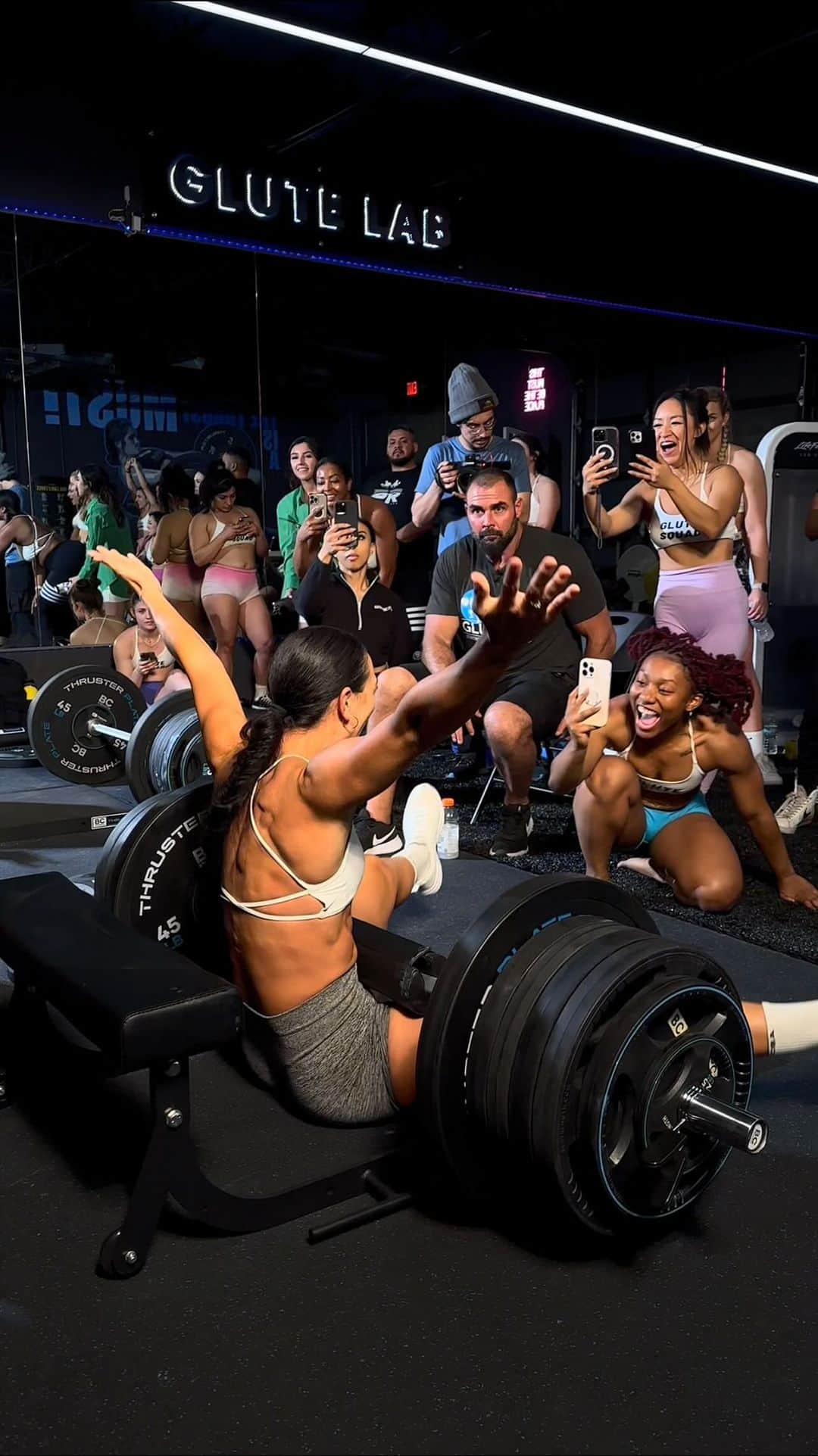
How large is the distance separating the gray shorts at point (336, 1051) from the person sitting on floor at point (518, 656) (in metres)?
1.44

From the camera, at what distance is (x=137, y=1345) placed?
1316 mm

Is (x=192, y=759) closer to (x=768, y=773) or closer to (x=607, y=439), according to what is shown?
(x=607, y=439)

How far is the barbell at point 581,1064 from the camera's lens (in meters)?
1.36

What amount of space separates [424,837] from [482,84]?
152 inches

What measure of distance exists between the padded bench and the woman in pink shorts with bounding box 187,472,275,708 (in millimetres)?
3599

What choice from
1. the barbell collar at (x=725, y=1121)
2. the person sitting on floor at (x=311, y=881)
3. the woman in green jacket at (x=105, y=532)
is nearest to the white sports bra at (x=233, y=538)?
the woman in green jacket at (x=105, y=532)

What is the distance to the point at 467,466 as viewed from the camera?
4434 millimetres

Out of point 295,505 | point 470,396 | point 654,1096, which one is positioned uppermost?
point 470,396

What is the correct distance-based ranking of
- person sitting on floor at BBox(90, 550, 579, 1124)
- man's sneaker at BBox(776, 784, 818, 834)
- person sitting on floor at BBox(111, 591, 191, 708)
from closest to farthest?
person sitting on floor at BBox(90, 550, 579, 1124), man's sneaker at BBox(776, 784, 818, 834), person sitting on floor at BBox(111, 591, 191, 708)

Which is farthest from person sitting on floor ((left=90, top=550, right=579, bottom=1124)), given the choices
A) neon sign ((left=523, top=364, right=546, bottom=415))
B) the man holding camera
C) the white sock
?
neon sign ((left=523, top=364, right=546, bottom=415))

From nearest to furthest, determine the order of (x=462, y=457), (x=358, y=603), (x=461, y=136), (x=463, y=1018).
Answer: (x=463, y=1018)
(x=358, y=603)
(x=462, y=457)
(x=461, y=136)

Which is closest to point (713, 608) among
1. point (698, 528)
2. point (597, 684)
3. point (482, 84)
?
point (698, 528)

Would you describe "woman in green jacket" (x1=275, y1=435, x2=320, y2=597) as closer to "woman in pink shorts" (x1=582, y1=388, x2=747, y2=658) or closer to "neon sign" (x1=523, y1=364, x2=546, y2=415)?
"neon sign" (x1=523, y1=364, x2=546, y2=415)

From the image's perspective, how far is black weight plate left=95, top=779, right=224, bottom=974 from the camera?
1.96 meters
